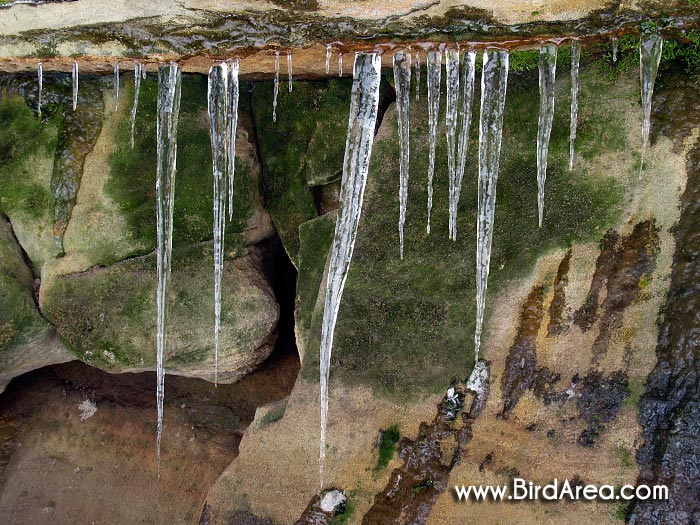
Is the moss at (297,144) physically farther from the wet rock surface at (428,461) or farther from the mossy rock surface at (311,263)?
the wet rock surface at (428,461)

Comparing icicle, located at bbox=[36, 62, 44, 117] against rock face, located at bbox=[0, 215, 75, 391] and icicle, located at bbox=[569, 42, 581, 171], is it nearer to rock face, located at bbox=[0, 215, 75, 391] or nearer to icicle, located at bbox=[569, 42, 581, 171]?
rock face, located at bbox=[0, 215, 75, 391]

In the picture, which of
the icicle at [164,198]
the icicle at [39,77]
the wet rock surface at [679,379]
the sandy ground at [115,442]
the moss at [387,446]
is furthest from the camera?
the sandy ground at [115,442]

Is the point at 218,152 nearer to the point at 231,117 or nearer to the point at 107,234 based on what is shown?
the point at 231,117

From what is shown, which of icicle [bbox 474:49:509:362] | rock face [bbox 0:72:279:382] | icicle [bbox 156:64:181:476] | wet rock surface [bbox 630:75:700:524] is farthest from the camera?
rock face [bbox 0:72:279:382]

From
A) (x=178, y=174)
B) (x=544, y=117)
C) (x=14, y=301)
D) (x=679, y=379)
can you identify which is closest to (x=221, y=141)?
(x=178, y=174)

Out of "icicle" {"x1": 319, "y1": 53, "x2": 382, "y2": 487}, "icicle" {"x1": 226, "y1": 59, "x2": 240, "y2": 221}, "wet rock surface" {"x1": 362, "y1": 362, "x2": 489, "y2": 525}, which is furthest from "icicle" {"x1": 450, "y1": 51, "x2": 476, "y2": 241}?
"icicle" {"x1": 226, "y1": 59, "x2": 240, "y2": 221}

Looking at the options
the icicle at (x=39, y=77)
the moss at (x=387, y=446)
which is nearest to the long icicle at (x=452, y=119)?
the moss at (x=387, y=446)
